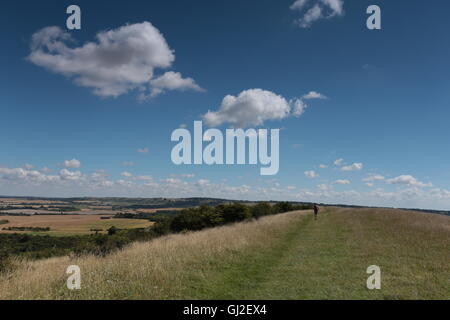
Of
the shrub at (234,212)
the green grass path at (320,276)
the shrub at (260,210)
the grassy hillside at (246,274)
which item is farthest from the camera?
the shrub at (260,210)

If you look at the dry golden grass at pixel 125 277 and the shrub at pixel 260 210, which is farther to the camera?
the shrub at pixel 260 210

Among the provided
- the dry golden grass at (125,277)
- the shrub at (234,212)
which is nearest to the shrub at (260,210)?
the shrub at (234,212)

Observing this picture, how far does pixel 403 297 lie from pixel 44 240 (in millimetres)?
62463

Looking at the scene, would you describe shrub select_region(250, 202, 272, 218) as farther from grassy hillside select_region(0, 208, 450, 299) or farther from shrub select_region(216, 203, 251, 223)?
grassy hillside select_region(0, 208, 450, 299)

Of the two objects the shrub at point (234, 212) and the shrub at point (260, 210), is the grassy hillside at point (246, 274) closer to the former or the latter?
the shrub at point (234, 212)

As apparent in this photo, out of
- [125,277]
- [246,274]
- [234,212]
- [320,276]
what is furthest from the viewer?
[234,212]

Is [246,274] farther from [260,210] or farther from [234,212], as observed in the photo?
[260,210]

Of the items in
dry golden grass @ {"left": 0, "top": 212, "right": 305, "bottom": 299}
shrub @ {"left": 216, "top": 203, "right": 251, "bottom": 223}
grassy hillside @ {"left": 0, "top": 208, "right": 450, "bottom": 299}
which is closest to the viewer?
dry golden grass @ {"left": 0, "top": 212, "right": 305, "bottom": 299}

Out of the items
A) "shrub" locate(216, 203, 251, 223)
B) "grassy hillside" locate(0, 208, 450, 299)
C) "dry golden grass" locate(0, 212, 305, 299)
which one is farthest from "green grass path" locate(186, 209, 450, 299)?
"shrub" locate(216, 203, 251, 223)

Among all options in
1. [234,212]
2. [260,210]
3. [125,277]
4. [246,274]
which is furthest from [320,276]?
[260,210]

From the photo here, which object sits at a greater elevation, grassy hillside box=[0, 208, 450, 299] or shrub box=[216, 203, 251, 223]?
grassy hillside box=[0, 208, 450, 299]

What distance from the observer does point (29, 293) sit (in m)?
8.16
